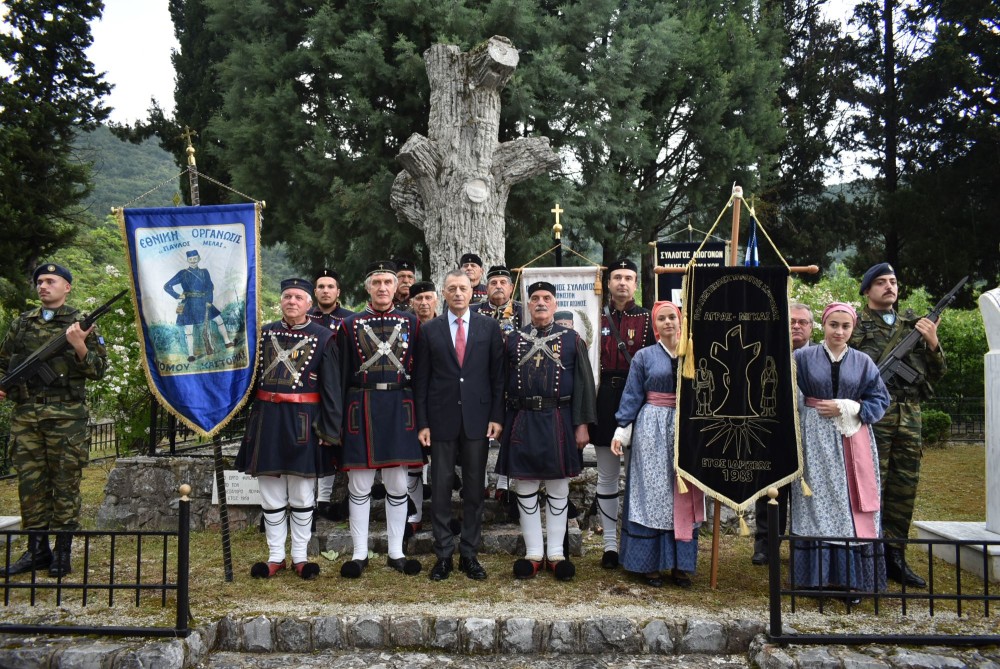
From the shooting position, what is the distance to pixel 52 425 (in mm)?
5281

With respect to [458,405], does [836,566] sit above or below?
below

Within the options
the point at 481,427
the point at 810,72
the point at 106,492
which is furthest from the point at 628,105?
the point at 106,492

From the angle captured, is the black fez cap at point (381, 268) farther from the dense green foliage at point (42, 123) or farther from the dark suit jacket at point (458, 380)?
the dense green foliage at point (42, 123)

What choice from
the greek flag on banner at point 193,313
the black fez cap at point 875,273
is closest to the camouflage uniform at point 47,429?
the greek flag on banner at point 193,313

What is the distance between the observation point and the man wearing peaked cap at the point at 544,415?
5219 millimetres

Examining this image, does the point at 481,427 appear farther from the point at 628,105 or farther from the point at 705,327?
the point at 628,105

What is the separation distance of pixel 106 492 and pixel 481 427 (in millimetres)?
4090

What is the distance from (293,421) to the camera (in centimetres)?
512

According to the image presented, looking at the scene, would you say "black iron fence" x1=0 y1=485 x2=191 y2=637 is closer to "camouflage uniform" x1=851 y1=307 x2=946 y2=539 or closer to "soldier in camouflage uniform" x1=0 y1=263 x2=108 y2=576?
"soldier in camouflage uniform" x1=0 y1=263 x2=108 y2=576

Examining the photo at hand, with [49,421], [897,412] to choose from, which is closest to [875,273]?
[897,412]

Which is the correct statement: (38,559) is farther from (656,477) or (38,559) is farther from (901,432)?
(901,432)

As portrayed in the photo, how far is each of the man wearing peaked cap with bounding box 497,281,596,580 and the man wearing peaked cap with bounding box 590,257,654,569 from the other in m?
0.33

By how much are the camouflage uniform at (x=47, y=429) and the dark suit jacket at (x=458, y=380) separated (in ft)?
8.17

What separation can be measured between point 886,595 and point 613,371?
2.47 meters
